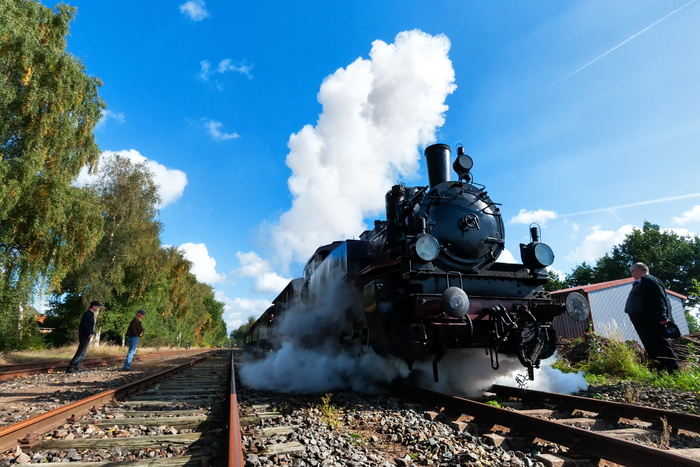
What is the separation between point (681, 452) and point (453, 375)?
9.75ft

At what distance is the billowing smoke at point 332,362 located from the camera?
5.71 m

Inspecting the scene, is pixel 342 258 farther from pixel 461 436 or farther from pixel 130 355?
pixel 130 355

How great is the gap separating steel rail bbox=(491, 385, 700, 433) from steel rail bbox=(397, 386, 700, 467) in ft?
3.09

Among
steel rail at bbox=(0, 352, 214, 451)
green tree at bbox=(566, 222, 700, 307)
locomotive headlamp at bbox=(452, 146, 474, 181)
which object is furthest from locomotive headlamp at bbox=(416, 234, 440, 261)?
green tree at bbox=(566, 222, 700, 307)

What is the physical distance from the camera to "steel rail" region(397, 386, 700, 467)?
2.19m

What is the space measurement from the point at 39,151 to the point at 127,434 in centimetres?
1019

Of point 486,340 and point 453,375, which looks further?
point 453,375

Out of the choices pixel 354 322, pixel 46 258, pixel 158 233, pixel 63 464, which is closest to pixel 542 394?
pixel 354 322

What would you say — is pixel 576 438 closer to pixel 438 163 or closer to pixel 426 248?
pixel 426 248

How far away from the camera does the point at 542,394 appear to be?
4.22 metres

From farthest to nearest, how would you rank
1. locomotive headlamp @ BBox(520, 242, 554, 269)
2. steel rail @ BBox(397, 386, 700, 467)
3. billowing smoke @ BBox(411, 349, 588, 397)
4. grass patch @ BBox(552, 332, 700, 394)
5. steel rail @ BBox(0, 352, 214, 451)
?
locomotive headlamp @ BBox(520, 242, 554, 269) → billowing smoke @ BBox(411, 349, 588, 397) → grass patch @ BBox(552, 332, 700, 394) → steel rail @ BBox(0, 352, 214, 451) → steel rail @ BBox(397, 386, 700, 467)

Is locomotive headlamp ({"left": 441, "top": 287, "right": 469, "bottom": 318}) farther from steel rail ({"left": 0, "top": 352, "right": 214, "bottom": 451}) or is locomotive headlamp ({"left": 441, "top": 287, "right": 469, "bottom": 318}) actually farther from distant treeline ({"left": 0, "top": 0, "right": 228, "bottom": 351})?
distant treeline ({"left": 0, "top": 0, "right": 228, "bottom": 351})

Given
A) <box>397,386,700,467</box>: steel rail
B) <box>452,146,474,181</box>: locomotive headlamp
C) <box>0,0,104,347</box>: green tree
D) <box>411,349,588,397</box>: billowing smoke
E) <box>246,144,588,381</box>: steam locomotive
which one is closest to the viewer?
<box>397,386,700,467</box>: steel rail

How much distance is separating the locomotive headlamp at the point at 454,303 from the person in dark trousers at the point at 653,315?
3.37 m
